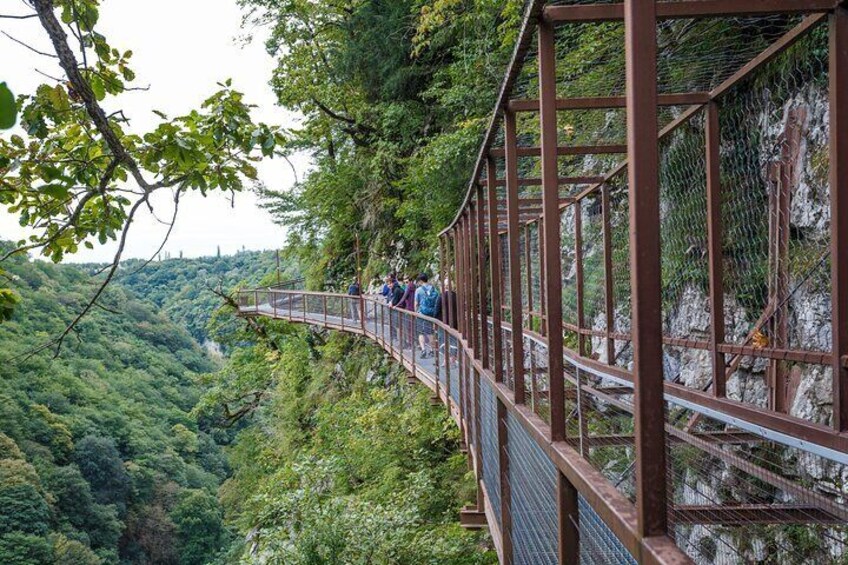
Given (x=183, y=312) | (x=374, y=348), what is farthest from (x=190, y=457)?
(x=374, y=348)

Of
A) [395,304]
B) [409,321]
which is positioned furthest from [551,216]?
[395,304]

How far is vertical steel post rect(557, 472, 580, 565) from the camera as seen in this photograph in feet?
6.31

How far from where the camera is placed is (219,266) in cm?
8619

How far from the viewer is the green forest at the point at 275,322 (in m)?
2.71

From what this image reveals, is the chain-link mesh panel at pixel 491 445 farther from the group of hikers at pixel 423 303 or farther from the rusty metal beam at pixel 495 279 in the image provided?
the group of hikers at pixel 423 303

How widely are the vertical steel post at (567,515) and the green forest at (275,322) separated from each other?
1.69m

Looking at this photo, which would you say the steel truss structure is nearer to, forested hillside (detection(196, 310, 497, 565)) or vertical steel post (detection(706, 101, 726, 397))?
vertical steel post (detection(706, 101, 726, 397))

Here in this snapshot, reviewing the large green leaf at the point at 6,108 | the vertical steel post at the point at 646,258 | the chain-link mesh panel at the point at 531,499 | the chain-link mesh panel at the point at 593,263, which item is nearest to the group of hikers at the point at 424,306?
the chain-link mesh panel at the point at 593,263

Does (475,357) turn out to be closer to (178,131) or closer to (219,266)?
(178,131)

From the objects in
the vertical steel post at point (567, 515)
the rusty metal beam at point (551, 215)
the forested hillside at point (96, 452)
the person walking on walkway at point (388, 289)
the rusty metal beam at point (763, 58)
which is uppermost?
the rusty metal beam at point (763, 58)

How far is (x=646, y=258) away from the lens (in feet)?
4.07

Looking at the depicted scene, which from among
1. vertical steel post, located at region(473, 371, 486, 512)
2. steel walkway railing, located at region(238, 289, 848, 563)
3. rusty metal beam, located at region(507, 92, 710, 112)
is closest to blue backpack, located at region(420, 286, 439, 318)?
steel walkway railing, located at region(238, 289, 848, 563)

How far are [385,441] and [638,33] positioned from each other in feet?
39.0

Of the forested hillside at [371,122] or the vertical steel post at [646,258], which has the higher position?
the forested hillside at [371,122]
